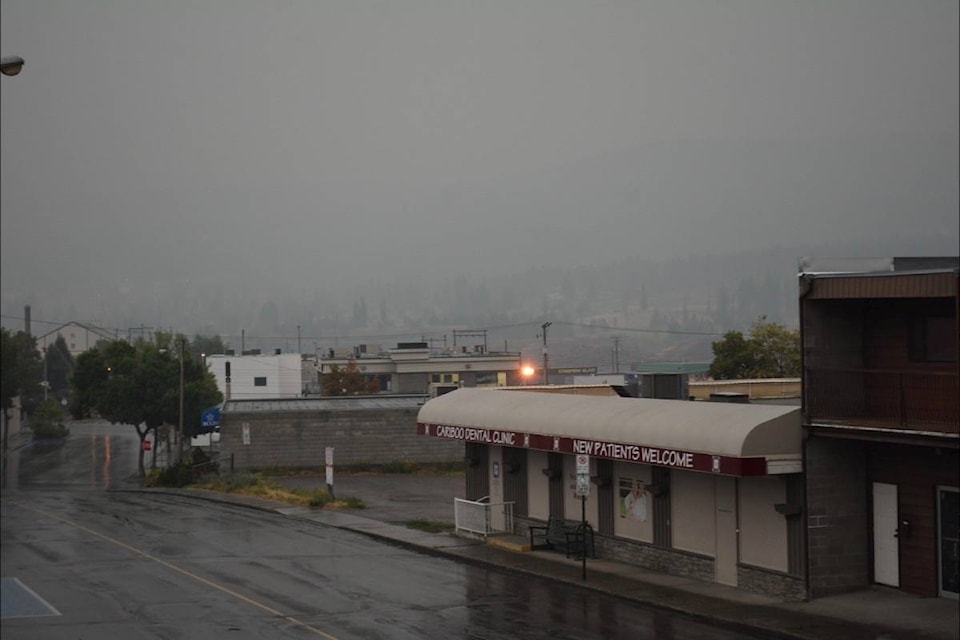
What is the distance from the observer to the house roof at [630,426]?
23.0m

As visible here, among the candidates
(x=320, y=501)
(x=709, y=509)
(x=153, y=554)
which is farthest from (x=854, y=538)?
(x=320, y=501)

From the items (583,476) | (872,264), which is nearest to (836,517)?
(872,264)

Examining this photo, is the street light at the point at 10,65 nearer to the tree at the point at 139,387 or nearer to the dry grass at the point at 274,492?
the dry grass at the point at 274,492

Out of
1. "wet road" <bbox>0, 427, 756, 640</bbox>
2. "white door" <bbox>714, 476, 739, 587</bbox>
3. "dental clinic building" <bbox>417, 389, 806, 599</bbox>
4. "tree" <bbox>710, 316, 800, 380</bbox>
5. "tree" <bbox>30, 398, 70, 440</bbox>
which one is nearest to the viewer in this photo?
"wet road" <bbox>0, 427, 756, 640</bbox>

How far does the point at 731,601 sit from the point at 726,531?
2.11 meters

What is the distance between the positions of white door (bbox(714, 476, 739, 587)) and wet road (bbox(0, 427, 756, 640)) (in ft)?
Result: 8.21

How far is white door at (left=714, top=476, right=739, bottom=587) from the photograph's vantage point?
81.7 feet

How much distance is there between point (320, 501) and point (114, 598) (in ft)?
64.4

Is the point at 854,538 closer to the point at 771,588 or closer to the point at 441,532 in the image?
the point at 771,588

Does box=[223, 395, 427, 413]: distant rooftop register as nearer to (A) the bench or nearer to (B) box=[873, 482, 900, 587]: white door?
(A) the bench

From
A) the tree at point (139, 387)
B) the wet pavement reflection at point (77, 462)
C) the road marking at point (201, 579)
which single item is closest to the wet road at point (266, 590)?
the road marking at point (201, 579)

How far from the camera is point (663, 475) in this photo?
27.3m

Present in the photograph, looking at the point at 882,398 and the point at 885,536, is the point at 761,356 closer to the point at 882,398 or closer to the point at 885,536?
the point at 882,398

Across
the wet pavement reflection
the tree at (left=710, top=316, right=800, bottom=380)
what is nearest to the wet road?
the wet pavement reflection
